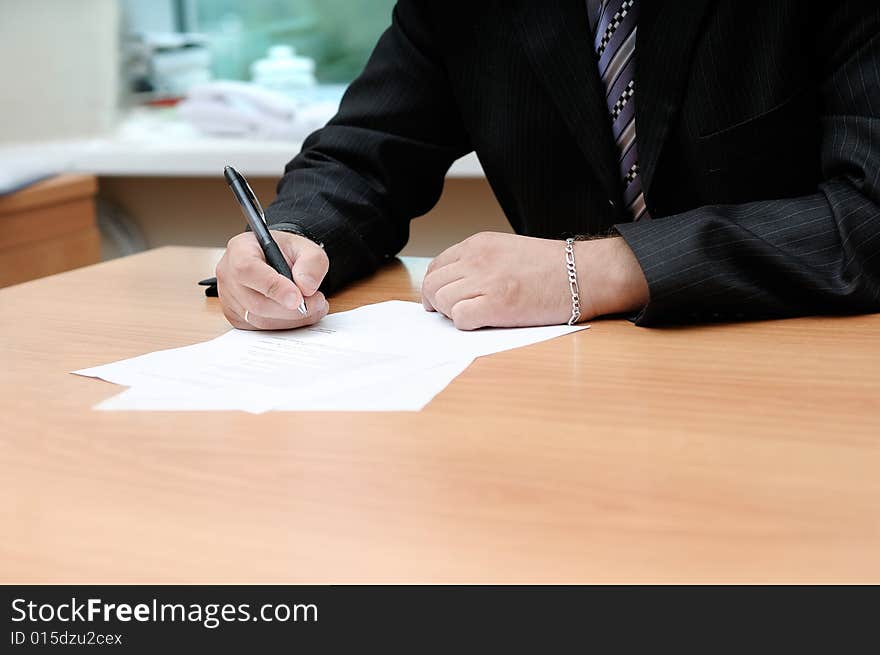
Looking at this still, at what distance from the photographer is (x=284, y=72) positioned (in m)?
2.78

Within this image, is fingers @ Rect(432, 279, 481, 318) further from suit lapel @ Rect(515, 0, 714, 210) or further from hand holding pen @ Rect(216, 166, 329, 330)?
suit lapel @ Rect(515, 0, 714, 210)

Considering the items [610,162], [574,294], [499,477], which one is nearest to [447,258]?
[574,294]

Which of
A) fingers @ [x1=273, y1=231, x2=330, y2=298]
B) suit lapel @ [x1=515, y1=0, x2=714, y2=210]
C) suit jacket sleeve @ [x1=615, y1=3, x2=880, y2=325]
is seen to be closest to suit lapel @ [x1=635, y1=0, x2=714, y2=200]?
suit lapel @ [x1=515, y1=0, x2=714, y2=210]

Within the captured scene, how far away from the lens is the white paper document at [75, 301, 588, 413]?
729mm

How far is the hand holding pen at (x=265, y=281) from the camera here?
3.11ft

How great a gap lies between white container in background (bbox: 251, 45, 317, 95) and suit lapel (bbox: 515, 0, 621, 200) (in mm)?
1673

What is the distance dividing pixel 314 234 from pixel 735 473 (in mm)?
695

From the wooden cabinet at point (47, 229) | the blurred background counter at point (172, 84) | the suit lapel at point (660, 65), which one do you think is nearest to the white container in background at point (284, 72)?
the blurred background counter at point (172, 84)

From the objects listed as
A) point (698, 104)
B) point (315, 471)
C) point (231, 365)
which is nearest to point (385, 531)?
point (315, 471)

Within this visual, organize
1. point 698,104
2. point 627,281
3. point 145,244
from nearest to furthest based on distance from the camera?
point 627,281
point 698,104
point 145,244

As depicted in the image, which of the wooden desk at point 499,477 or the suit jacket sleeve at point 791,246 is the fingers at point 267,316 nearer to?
the wooden desk at point 499,477
